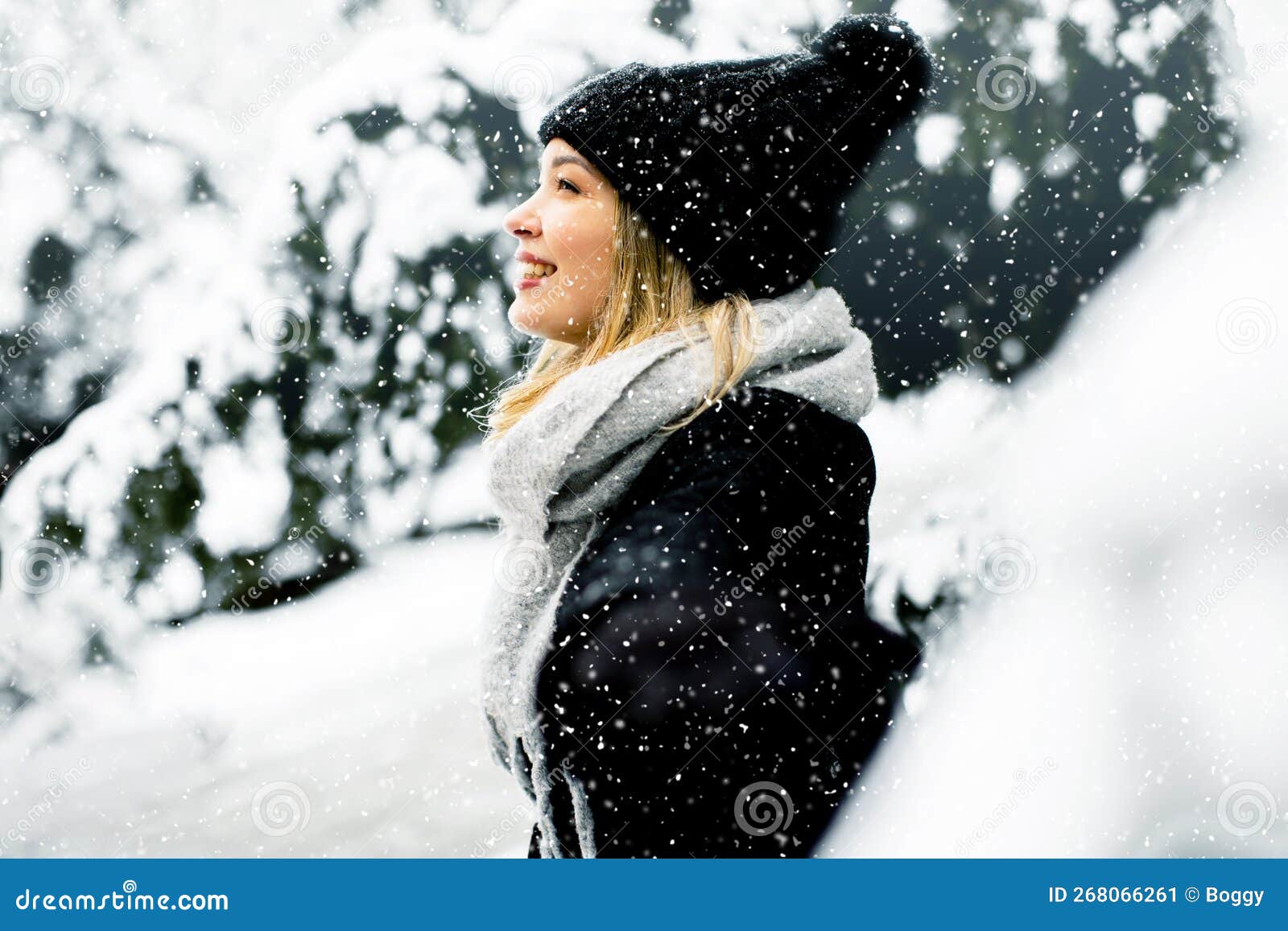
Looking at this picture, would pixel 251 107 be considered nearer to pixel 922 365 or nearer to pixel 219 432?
pixel 219 432

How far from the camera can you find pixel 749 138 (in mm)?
1143

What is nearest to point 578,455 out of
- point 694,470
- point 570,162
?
point 694,470

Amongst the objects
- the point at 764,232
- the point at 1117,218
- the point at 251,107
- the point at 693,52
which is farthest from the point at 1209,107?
the point at 251,107

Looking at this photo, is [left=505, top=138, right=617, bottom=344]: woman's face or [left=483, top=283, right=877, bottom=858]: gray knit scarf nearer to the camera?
[left=483, top=283, right=877, bottom=858]: gray knit scarf

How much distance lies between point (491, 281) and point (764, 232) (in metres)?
1.16

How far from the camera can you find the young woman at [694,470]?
0.95 m

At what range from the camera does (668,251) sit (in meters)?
1.18

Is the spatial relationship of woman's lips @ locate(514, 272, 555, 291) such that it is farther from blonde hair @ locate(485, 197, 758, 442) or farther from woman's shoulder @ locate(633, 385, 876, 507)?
woman's shoulder @ locate(633, 385, 876, 507)

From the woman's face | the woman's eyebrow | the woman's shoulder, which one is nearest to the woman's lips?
the woman's face

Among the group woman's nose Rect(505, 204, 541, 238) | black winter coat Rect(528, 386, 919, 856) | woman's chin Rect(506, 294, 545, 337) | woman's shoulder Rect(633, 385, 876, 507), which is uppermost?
woman's nose Rect(505, 204, 541, 238)

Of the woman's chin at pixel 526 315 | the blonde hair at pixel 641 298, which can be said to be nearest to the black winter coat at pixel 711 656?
the blonde hair at pixel 641 298

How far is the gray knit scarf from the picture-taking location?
1.03m

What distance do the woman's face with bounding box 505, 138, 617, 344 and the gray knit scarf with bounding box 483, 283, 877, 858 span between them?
0.40 ft

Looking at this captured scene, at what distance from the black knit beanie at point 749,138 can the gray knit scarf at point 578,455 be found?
0.08m
